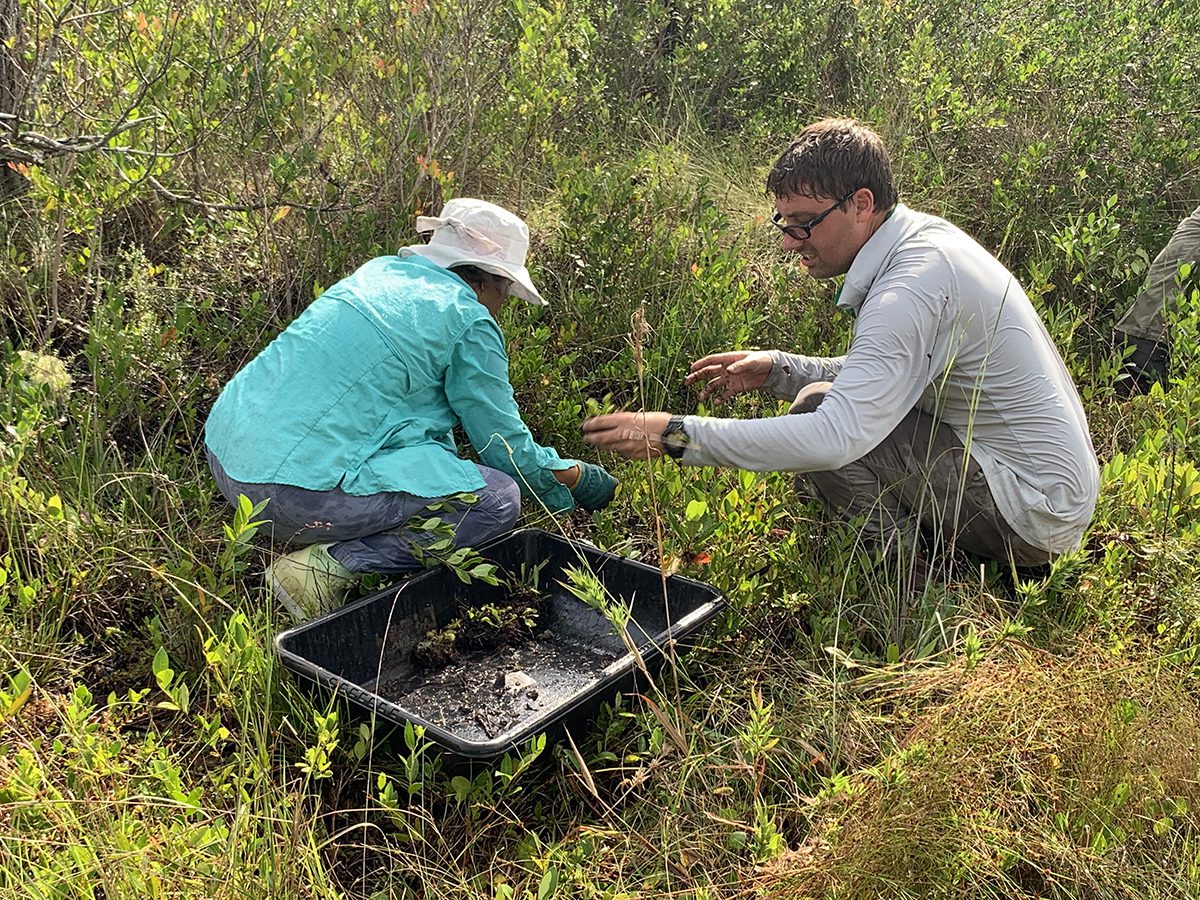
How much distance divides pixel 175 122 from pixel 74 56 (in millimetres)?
613

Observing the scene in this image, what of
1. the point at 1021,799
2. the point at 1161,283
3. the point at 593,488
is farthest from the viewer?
the point at 1161,283

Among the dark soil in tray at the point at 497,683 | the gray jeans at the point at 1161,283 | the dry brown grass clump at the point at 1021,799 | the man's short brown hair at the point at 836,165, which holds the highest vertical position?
the man's short brown hair at the point at 836,165

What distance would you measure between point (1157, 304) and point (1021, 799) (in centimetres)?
354

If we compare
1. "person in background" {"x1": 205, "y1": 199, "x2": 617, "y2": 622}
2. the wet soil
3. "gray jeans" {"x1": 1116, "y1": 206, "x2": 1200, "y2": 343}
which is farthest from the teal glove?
"gray jeans" {"x1": 1116, "y1": 206, "x2": 1200, "y2": 343}

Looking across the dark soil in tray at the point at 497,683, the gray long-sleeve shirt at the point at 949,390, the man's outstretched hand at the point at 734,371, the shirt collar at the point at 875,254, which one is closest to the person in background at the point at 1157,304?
the gray long-sleeve shirt at the point at 949,390

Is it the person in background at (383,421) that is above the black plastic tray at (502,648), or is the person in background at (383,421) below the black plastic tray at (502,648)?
above

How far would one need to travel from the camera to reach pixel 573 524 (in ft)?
11.3

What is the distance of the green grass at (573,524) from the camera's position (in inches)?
79.6

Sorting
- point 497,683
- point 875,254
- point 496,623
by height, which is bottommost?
point 497,683

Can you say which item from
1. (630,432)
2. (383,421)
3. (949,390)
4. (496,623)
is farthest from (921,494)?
(383,421)

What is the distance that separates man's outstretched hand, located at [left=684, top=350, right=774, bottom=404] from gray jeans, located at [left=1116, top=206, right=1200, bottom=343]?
7.74 ft

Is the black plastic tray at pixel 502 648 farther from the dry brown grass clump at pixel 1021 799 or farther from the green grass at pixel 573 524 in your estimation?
the dry brown grass clump at pixel 1021 799

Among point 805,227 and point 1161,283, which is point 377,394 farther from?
point 1161,283

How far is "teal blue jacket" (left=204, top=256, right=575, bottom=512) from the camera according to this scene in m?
2.73
